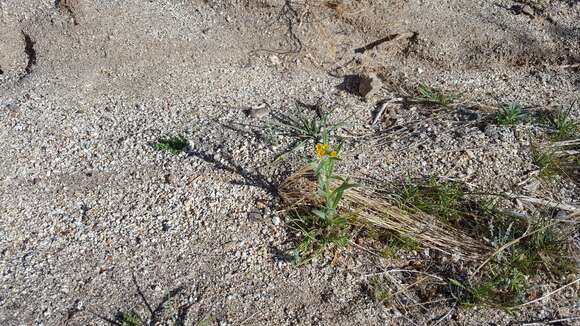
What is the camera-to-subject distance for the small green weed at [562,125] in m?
2.96

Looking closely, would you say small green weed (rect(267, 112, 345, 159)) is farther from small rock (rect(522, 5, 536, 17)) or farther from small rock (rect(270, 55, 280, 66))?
small rock (rect(522, 5, 536, 17))

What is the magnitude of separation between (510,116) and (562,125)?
11.7 inches

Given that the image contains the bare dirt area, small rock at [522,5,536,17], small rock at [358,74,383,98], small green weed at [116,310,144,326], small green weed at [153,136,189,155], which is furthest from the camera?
small rock at [522,5,536,17]

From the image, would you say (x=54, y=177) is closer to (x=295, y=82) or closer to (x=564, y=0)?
(x=295, y=82)

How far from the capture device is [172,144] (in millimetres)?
2982

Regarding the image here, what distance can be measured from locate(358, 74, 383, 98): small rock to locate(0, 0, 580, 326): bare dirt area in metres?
0.02

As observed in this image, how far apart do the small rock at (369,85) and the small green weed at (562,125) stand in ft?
3.45

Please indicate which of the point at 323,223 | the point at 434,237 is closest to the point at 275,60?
the point at 323,223

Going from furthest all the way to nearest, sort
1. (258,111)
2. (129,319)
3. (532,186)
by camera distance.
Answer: (258,111) → (532,186) → (129,319)

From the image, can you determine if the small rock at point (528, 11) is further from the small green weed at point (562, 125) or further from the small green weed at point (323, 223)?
the small green weed at point (323, 223)

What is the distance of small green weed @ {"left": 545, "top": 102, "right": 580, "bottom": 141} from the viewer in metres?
2.96

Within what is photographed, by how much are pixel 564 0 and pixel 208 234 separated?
3385 millimetres

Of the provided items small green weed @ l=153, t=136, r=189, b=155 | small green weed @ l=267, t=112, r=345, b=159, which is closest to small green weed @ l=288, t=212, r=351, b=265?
small green weed @ l=267, t=112, r=345, b=159

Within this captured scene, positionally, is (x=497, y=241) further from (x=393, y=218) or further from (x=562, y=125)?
(x=562, y=125)
